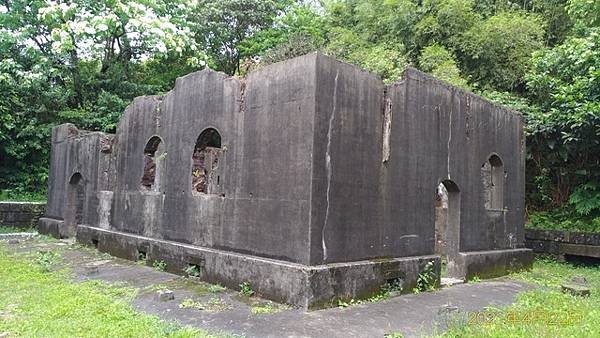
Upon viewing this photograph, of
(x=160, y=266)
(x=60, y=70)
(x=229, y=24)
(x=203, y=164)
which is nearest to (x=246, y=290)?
(x=160, y=266)

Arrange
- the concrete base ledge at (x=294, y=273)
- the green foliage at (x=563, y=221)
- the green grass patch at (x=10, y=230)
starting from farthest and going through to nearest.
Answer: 1. the green grass patch at (x=10, y=230)
2. the green foliage at (x=563, y=221)
3. the concrete base ledge at (x=294, y=273)

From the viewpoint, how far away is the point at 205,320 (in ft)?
17.9

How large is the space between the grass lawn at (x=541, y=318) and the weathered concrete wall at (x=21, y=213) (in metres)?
13.8

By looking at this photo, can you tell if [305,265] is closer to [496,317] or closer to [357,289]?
[357,289]

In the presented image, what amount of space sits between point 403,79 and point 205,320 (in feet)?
15.5

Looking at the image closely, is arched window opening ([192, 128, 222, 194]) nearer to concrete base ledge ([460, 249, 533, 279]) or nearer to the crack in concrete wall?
the crack in concrete wall

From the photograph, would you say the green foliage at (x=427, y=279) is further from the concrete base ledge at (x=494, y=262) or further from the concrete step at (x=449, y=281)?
the concrete base ledge at (x=494, y=262)

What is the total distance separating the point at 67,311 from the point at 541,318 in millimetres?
5675

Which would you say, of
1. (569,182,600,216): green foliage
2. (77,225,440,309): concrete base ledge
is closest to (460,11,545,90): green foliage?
(569,182,600,216): green foliage

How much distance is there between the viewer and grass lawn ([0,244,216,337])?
480 centimetres

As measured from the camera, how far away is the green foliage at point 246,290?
667 cm

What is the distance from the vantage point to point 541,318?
5.91m

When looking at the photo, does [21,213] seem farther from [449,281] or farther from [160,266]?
[449,281]

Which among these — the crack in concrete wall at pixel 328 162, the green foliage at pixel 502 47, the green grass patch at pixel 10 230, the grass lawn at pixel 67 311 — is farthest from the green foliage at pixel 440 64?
the green grass patch at pixel 10 230
